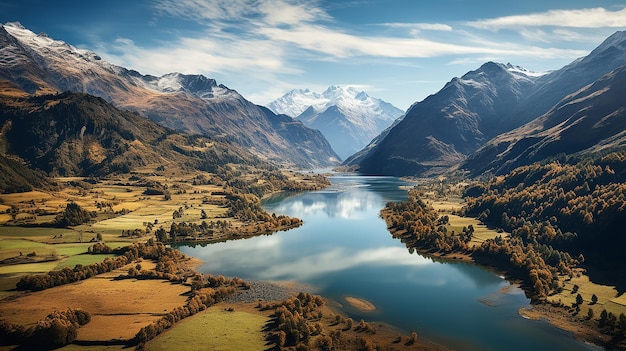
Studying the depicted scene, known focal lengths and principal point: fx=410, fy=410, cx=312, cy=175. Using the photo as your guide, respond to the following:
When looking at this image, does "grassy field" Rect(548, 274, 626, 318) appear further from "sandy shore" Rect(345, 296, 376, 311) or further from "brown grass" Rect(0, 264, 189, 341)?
"brown grass" Rect(0, 264, 189, 341)

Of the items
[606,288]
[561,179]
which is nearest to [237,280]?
[606,288]

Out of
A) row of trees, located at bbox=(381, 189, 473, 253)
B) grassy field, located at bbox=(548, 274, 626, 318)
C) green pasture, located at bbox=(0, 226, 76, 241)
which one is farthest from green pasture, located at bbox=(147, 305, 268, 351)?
green pasture, located at bbox=(0, 226, 76, 241)

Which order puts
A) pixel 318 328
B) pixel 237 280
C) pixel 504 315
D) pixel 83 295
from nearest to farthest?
pixel 318 328 → pixel 504 315 → pixel 83 295 → pixel 237 280

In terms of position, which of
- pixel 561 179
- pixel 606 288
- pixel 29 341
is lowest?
pixel 29 341

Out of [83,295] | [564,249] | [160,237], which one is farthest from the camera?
[160,237]

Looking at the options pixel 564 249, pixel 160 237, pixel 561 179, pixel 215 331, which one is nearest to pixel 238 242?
pixel 160 237

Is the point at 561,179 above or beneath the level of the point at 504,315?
above

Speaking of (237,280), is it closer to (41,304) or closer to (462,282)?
(41,304)

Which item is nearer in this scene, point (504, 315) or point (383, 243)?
point (504, 315)
